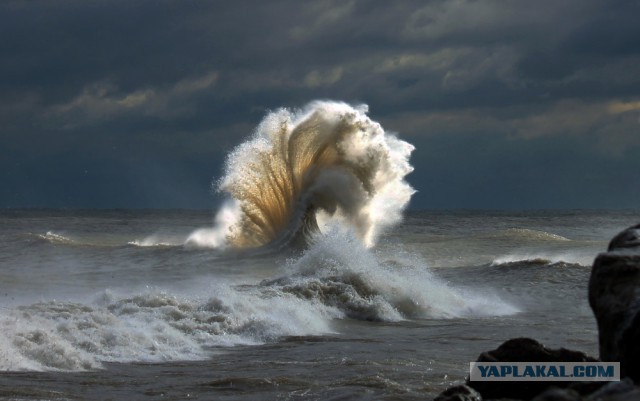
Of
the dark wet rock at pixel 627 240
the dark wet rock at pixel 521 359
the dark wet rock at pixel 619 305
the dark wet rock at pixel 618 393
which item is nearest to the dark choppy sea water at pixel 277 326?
the dark wet rock at pixel 521 359

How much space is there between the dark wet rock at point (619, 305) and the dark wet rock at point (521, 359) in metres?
0.57

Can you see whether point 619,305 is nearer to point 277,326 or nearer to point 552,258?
point 277,326

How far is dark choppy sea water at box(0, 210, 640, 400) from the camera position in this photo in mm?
8055

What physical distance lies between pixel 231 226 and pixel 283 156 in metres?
3.20

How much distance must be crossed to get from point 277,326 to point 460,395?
258 inches

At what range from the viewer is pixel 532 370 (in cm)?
589

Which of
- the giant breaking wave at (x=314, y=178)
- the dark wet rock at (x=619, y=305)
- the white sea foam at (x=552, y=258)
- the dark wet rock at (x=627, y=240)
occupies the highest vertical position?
the giant breaking wave at (x=314, y=178)

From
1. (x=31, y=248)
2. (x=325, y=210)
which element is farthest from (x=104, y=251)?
(x=325, y=210)

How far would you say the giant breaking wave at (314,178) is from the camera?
2603 centimetres

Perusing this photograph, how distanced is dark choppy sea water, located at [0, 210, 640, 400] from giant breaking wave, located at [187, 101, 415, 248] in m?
3.98

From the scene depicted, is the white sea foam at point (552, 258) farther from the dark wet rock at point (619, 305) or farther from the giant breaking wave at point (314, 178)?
the dark wet rock at point (619, 305)

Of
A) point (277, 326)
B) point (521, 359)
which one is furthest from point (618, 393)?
point (277, 326)

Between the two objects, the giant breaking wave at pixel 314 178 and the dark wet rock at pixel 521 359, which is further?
the giant breaking wave at pixel 314 178

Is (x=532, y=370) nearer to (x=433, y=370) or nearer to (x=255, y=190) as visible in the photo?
(x=433, y=370)
